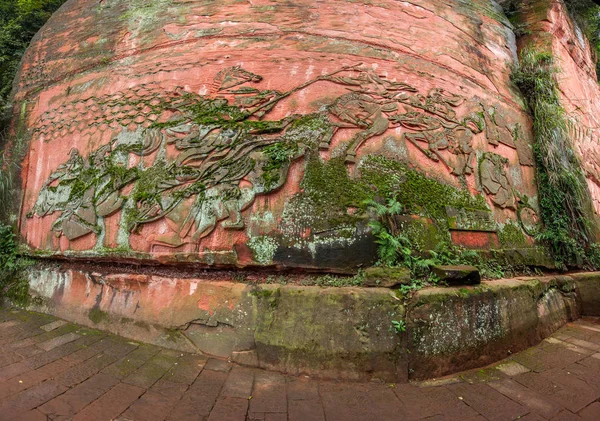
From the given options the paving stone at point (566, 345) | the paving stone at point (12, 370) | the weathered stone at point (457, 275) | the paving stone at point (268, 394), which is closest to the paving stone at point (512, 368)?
the paving stone at point (566, 345)

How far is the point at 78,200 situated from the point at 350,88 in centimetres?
384

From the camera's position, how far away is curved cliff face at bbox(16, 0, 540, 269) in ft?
11.0

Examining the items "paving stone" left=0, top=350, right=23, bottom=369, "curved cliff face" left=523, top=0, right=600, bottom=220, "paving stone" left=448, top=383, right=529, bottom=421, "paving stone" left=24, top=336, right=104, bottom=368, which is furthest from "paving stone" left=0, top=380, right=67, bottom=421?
"curved cliff face" left=523, top=0, right=600, bottom=220

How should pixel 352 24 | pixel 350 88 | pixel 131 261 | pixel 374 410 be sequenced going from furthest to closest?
pixel 352 24 → pixel 350 88 → pixel 131 261 → pixel 374 410

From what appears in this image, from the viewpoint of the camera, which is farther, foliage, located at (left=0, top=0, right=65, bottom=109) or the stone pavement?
foliage, located at (left=0, top=0, right=65, bottom=109)

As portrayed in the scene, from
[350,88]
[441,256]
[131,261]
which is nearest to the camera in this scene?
[441,256]

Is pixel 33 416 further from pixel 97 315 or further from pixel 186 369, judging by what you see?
pixel 97 315

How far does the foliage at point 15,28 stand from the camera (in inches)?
229

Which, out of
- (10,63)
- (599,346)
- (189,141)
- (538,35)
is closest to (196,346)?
(189,141)

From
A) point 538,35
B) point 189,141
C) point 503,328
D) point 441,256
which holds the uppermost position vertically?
point 538,35

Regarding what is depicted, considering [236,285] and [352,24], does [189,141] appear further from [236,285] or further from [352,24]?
[352,24]

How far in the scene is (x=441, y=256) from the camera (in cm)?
327

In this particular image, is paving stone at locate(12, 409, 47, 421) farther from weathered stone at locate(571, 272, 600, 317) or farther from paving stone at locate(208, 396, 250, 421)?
weathered stone at locate(571, 272, 600, 317)

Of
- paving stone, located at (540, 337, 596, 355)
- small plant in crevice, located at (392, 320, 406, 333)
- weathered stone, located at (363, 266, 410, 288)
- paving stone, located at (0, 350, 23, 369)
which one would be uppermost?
weathered stone, located at (363, 266, 410, 288)
